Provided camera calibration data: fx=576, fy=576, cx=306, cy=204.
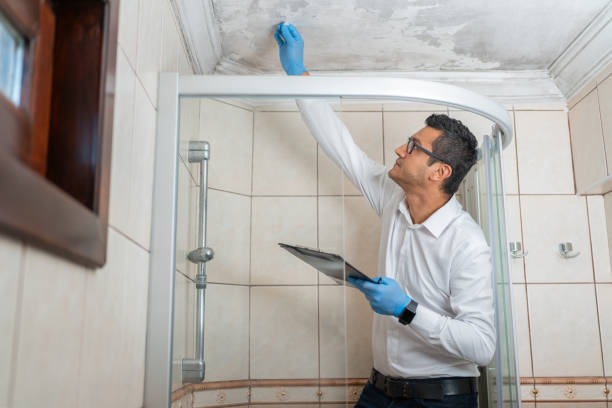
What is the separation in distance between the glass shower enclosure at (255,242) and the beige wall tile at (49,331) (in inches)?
18.1

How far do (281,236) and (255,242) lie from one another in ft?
0.20

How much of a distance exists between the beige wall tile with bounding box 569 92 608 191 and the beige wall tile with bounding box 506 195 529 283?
25 centimetres

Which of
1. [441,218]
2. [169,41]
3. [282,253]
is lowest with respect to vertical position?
[282,253]

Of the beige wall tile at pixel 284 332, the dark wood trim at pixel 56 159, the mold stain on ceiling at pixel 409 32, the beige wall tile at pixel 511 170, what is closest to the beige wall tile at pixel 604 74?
the mold stain on ceiling at pixel 409 32

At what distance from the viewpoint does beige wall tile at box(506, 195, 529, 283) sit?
7.00ft

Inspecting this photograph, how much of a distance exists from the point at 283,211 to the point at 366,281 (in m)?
0.26

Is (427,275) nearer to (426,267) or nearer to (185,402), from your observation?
(426,267)

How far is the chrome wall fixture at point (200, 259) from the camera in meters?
1.31

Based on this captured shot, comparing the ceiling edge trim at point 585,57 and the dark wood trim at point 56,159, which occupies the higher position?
the ceiling edge trim at point 585,57

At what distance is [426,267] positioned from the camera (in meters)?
1.57

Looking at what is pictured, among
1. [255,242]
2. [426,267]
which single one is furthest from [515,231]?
[255,242]

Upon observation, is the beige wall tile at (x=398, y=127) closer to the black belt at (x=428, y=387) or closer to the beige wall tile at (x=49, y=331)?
the black belt at (x=428, y=387)

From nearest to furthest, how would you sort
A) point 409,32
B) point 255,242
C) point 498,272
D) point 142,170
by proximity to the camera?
point 142,170, point 255,242, point 498,272, point 409,32

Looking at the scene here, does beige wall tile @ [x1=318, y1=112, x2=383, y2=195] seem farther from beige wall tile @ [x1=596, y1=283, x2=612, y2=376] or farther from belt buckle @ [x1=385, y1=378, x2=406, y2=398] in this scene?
beige wall tile @ [x1=596, y1=283, x2=612, y2=376]
